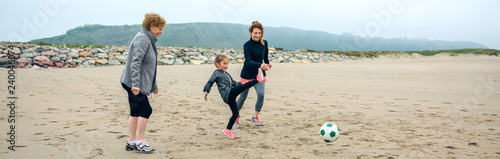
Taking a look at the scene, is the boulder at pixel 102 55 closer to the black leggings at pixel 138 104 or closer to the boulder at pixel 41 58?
the boulder at pixel 41 58

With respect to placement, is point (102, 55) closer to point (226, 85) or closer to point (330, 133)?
point (226, 85)

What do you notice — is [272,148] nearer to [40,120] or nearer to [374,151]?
[374,151]

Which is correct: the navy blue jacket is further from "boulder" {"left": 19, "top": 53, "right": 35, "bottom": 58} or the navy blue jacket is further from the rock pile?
"boulder" {"left": 19, "top": 53, "right": 35, "bottom": 58}

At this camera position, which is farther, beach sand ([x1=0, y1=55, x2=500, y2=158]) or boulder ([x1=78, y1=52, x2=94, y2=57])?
boulder ([x1=78, y1=52, x2=94, y2=57])

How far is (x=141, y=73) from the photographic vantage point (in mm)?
3963

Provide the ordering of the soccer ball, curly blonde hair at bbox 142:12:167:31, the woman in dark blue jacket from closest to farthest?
curly blonde hair at bbox 142:12:167:31 → the soccer ball → the woman in dark blue jacket

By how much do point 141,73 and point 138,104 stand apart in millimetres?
380

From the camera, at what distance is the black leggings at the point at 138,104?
156 inches

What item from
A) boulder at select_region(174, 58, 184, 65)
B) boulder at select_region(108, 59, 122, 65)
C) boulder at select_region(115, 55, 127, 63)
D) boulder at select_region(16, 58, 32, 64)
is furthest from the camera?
boulder at select_region(174, 58, 184, 65)

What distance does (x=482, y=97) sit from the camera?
9477mm

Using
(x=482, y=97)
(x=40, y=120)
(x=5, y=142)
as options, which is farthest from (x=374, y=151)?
(x=482, y=97)

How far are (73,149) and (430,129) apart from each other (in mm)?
5369

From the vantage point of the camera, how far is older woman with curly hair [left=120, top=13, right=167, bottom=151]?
3844 mm

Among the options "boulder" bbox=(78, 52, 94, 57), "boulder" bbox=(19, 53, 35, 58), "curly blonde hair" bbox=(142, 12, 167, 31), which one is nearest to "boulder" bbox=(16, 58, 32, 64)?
"boulder" bbox=(19, 53, 35, 58)
